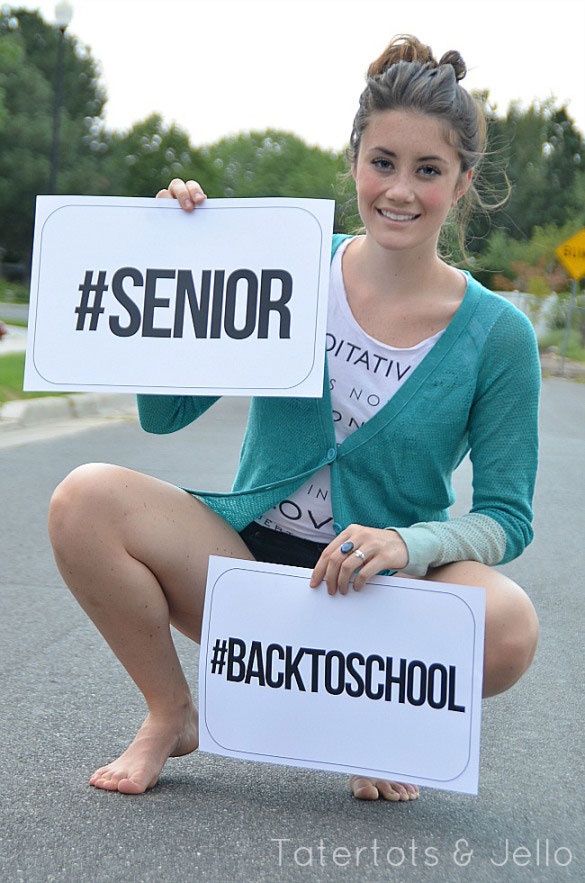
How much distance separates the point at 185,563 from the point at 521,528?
28.9 inches

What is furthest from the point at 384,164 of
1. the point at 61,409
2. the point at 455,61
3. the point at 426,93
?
the point at 61,409

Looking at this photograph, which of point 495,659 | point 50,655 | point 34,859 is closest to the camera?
point 34,859

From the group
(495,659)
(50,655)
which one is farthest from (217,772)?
(50,655)

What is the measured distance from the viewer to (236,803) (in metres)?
2.46

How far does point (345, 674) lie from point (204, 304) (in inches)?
33.1

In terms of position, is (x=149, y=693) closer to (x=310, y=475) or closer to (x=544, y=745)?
(x=310, y=475)

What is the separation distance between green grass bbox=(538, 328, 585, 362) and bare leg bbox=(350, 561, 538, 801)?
25881 millimetres

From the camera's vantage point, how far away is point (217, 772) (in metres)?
2.68

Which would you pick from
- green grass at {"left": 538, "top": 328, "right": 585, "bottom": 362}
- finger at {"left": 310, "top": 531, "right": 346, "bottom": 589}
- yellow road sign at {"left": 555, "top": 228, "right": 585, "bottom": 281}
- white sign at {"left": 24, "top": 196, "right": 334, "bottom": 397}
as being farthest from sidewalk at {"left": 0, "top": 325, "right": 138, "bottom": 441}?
green grass at {"left": 538, "top": 328, "right": 585, "bottom": 362}

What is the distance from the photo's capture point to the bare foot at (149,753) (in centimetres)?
248

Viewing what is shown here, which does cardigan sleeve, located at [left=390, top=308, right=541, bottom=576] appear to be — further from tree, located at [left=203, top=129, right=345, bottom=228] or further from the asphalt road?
tree, located at [left=203, top=129, right=345, bottom=228]

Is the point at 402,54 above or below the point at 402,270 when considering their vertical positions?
above

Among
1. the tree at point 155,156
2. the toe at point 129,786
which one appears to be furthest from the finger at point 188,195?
the tree at point 155,156

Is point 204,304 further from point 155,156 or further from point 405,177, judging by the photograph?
point 155,156
